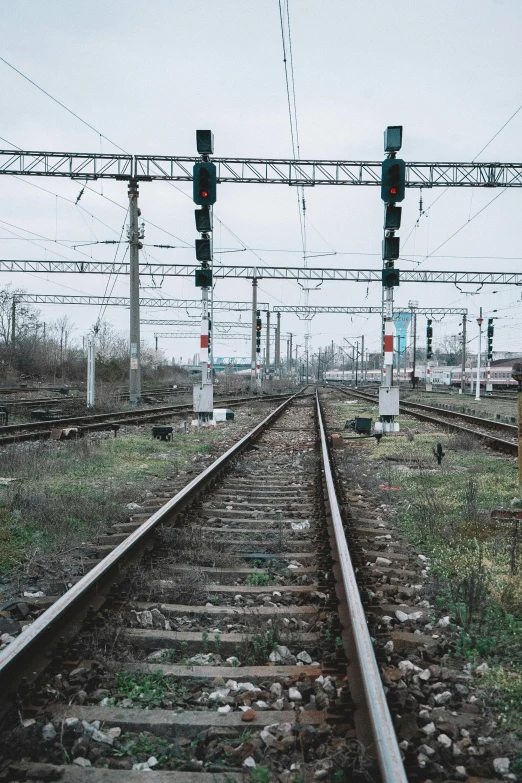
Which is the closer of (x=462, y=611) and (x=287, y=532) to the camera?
(x=462, y=611)

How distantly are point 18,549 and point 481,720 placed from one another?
4.06 meters

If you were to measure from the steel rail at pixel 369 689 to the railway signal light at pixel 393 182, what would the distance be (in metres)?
11.9

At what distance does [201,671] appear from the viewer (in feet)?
11.5

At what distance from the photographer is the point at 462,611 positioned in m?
4.25

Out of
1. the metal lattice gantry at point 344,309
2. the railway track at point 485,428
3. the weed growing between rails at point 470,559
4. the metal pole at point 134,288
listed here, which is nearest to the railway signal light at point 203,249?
the weed growing between rails at point 470,559

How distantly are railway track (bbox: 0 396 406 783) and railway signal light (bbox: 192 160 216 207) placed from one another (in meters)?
11.2

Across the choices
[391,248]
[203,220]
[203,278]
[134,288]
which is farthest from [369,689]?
[134,288]

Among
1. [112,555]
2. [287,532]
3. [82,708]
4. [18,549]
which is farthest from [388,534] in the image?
[82,708]

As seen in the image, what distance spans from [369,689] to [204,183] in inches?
559

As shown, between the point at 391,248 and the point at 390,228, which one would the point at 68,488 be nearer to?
the point at 391,248

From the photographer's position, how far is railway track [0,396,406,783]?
8.82 feet

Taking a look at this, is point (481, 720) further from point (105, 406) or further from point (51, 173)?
point (51, 173)

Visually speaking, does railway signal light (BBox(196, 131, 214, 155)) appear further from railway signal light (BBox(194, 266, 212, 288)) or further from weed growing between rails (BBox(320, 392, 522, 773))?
weed growing between rails (BBox(320, 392, 522, 773))

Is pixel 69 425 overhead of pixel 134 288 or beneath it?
beneath
